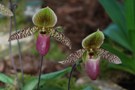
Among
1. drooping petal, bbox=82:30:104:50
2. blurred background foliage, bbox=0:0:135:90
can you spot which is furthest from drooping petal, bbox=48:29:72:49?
blurred background foliage, bbox=0:0:135:90

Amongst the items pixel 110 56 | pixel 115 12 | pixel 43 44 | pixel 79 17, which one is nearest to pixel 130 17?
pixel 115 12

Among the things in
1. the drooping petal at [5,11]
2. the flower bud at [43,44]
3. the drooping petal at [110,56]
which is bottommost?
the drooping petal at [110,56]

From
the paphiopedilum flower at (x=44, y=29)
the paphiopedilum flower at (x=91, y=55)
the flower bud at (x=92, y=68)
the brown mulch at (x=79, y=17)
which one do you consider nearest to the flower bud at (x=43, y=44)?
the paphiopedilum flower at (x=44, y=29)

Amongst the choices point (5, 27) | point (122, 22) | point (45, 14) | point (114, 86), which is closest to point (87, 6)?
point (5, 27)

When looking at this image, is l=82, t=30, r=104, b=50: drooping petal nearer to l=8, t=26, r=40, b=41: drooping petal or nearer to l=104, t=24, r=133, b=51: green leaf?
l=8, t=26, r=40, b=41: drooping petal

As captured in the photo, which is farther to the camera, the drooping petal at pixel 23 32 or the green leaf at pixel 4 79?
the green leaf at pixel 4 79

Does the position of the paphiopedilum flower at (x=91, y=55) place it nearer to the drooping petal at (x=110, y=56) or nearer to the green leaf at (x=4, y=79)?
the drooping petal at (x=110, y=56)

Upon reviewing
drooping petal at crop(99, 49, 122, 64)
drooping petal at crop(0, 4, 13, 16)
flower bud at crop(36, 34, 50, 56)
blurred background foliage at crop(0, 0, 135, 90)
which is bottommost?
blurred background foliage at crop(0, 0, 135, 90)
